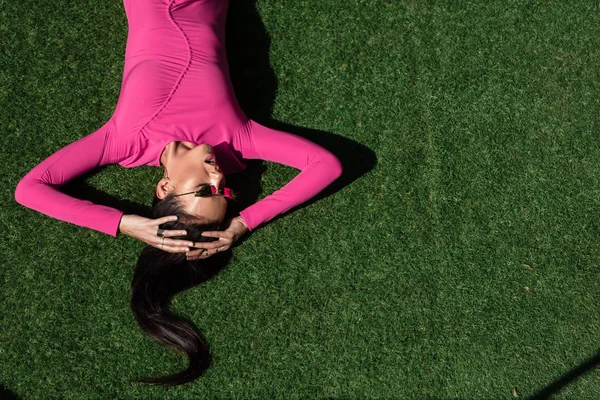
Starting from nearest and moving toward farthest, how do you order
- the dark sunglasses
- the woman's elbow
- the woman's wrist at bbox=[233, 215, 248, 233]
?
the dark sunglasses, the woman's wrist at bbox=[233, 215, 248, 233], the woman's elbow

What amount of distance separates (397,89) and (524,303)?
2.11 metres

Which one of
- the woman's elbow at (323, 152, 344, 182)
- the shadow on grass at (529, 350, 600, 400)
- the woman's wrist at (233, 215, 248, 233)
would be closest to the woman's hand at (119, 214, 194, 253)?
the woman's wrist at (233, 215, 248, 233)

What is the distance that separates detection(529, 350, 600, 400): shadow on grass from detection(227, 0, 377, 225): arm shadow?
229cm

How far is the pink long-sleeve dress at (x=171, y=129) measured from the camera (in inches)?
151

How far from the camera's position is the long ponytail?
390 cm

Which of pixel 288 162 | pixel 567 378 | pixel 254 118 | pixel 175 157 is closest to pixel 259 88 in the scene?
pixel 254 118

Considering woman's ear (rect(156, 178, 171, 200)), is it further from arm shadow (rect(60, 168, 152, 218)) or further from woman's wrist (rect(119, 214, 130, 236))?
arm shadow (rect(60, 168, 152, 218))

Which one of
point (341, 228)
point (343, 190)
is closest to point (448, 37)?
point (343, 190)

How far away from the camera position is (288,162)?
13.6 feet

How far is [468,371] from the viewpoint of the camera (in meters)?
4.18

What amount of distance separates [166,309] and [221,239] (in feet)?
2.62

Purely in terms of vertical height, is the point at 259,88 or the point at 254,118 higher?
the point at 259,88

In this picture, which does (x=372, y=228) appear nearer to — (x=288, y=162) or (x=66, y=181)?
(x=288, y=162)

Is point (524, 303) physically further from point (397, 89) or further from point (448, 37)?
point (448, 37)
